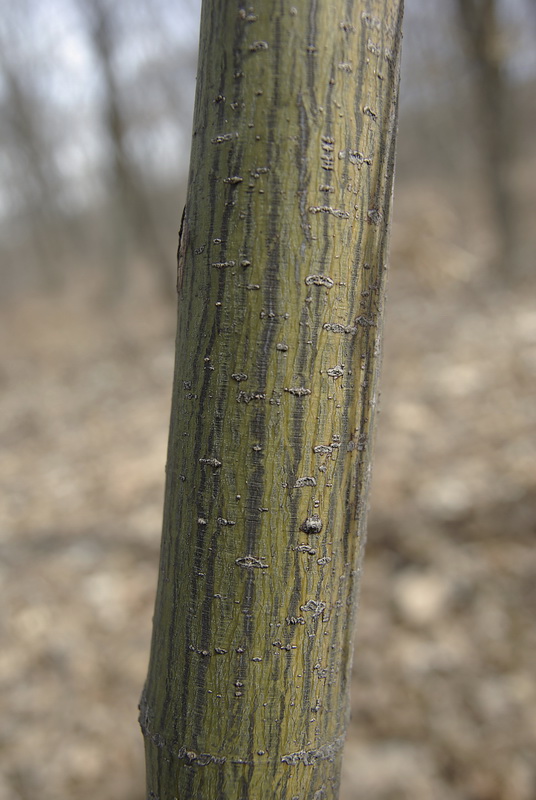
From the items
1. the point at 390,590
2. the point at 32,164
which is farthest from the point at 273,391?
the point at 32,164

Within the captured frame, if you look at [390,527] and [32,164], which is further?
[32,164]

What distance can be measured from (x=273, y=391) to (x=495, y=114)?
680 centimetres

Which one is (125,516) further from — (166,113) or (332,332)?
(166,113)

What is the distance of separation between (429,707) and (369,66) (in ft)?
8.08

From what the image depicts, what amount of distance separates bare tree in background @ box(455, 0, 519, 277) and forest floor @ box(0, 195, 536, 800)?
2.09 m

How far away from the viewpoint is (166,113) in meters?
11.6

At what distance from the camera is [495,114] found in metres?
6.27

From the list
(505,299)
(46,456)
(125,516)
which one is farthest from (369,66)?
(505,299)

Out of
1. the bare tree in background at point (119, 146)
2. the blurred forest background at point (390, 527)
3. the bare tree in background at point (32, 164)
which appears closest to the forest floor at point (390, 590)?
the blurred forest background at point (390, 527)

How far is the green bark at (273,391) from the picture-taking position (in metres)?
0.60

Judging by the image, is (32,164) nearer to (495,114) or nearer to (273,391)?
(495,114)

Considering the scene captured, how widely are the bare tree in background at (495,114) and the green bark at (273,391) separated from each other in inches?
257

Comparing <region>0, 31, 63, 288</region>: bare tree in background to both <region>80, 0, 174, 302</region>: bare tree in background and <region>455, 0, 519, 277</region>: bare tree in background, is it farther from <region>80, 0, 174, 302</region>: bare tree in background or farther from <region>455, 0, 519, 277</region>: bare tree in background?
<region>455, 0, 519, 277</region>: bare tree in background

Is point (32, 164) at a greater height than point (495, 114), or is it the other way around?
point (32, 164)
